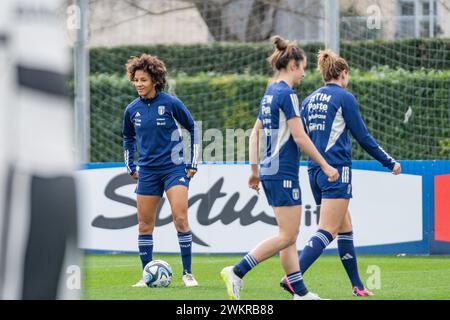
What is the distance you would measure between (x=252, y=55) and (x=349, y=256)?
446 inches

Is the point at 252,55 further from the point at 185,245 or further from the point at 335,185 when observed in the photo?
the point at 335,185

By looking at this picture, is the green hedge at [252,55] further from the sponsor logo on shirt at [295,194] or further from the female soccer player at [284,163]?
the sponsor logo on shirt at [295,194]

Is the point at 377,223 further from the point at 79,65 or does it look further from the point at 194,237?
the point at 79,65

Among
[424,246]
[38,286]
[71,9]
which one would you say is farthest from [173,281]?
[38,286]

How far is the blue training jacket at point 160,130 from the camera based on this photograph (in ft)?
27.3

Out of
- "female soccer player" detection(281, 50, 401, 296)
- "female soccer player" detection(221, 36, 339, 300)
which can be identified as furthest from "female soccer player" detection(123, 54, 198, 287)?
"female soccer player" detection(221, 36, 339, 300)

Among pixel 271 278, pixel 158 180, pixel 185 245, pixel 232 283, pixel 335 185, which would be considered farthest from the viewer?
pixel 271 278

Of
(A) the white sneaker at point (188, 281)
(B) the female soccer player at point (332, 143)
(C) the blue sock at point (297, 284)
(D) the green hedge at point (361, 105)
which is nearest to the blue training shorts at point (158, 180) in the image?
(A) the white sneaker at point (188, 281)

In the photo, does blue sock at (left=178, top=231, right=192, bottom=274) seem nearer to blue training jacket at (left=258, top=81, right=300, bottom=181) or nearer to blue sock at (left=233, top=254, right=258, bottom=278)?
blue sock at (left=233, top=254, right=258, bottom=278)

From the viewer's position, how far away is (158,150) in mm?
8328

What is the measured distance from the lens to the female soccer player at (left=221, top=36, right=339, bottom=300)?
6594 mm

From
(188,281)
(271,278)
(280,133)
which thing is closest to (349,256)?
(280,133)

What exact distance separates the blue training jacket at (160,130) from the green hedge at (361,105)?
612 centimetres

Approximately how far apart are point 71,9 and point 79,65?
1.12 m
